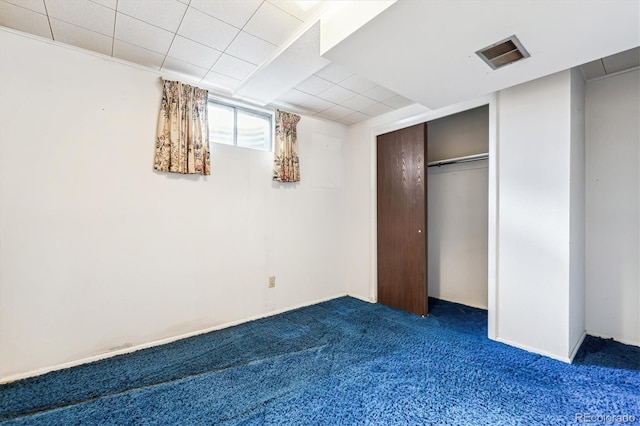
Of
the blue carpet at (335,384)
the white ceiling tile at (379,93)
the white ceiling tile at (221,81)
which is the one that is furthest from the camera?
the white ceiling tile at (379,93)

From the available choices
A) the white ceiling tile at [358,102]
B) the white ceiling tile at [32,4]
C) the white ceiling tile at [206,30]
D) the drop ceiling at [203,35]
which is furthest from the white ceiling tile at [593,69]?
the white ceiling tile at [32,4]

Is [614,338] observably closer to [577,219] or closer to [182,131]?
[577,219]

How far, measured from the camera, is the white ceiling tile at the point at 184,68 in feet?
8.20

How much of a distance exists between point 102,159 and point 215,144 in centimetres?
98

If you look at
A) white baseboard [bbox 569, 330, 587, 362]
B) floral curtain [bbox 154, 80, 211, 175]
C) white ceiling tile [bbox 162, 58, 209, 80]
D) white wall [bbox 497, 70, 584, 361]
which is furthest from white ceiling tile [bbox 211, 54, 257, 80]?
white baseboard [bbox 569, 330, 587, 362]

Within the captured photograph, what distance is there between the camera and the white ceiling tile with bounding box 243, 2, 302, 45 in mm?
1891

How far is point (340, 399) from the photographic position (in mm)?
1785

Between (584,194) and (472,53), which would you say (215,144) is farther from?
(584,194)

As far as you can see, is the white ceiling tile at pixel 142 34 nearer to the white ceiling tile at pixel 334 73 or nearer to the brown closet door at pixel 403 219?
the white ceiling tile at pixel 334 73

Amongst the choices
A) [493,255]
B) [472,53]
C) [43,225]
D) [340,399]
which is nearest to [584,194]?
[493,255]

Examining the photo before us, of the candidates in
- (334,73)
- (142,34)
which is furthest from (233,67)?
(334,73)

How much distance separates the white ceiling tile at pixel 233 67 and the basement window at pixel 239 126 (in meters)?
0.45

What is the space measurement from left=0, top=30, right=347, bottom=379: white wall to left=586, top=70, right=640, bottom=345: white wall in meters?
3.31

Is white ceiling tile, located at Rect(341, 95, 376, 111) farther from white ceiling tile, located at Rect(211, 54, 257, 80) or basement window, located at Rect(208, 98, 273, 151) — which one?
white ceiling tile, located at Rect(211, 54, 257, 80)
